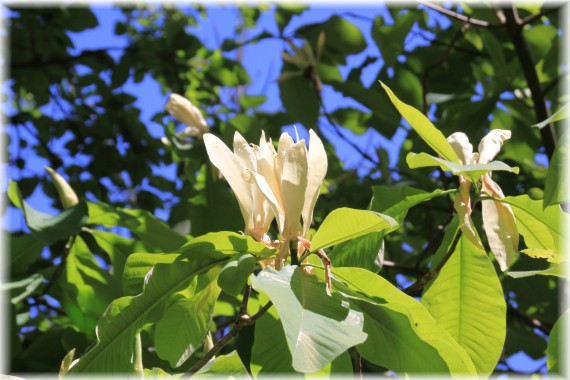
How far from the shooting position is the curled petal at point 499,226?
2.83 feet

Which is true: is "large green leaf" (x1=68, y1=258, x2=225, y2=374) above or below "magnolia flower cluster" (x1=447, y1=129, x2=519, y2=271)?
below

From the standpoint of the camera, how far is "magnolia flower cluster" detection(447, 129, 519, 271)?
33.6 inches

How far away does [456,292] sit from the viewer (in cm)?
86

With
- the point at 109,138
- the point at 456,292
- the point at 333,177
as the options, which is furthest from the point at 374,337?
the point at 109,138

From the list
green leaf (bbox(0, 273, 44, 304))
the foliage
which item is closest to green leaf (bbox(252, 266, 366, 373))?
the foliage

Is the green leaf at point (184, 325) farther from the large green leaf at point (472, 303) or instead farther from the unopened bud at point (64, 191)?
the unopened bud at point (64, 191)

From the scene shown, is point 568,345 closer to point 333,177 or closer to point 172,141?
point 172,141

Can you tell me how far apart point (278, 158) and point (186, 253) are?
0.14m

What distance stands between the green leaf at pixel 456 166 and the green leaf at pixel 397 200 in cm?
5

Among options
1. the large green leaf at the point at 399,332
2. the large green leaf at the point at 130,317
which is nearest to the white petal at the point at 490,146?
the large green leaf at the point at 399,332

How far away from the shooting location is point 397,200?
35.0 inches

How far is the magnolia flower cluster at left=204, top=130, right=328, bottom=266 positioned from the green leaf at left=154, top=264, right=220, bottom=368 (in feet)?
0.31

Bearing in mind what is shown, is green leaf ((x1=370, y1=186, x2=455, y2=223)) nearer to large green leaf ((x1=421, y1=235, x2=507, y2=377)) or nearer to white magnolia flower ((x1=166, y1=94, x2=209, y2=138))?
large green leaf ((x1=421, y1=235, x2=507, y2=377))

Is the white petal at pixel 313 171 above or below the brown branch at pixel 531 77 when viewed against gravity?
below
